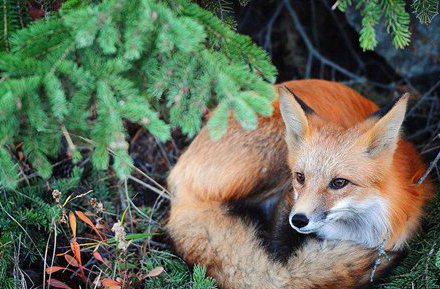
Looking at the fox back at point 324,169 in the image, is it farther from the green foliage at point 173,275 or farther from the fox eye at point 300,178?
the green foliage at point 173,275

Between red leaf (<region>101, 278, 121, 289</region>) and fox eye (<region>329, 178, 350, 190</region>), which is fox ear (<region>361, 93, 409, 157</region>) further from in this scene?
red leaf (<region>101, 278, 121, 289</region>)

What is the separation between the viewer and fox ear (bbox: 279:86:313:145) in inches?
107

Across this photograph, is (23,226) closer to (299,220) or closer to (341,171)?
(299,220)

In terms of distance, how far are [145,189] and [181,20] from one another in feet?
5.96

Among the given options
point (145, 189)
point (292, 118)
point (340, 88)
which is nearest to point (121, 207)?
point (145, 189)

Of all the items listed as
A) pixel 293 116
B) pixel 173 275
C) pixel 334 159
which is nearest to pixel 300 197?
pixel 334 159

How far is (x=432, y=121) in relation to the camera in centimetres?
395

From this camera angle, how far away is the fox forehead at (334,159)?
2588 mm

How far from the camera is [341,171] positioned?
258 cm

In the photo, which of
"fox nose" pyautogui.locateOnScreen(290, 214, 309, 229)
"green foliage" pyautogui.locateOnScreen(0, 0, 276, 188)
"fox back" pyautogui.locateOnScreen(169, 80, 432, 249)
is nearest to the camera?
"green foliage" pyautogui.locateOnScreen(0, 0, 276, 188)

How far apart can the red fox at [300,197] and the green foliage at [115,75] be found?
0.59 meters

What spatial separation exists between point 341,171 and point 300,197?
9.0 inches

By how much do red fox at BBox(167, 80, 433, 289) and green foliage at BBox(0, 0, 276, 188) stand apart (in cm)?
59

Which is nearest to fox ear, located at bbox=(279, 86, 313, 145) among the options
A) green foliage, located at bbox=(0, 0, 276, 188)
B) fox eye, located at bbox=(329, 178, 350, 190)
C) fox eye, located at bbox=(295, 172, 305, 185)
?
fox eye, located at bbox=(295, 172, 305, 185)
